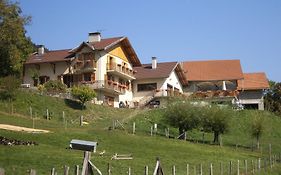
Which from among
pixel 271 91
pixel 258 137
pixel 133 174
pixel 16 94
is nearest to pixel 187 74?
pixel 271 91

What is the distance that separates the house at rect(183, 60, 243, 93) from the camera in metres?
82.4

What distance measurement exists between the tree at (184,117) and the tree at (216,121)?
100 cm

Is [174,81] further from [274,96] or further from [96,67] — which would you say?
[274,96]

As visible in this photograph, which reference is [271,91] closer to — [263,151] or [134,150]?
[263,151]

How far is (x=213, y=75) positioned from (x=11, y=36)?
55088 mm

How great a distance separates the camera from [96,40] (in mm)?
74125

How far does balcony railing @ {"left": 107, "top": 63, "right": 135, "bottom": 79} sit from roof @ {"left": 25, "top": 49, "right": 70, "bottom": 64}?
20.5 feet

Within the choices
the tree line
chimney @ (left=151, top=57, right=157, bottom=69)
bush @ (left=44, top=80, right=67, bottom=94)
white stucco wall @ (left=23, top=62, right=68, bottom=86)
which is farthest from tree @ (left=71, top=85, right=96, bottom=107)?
chimney @ (left=151, top=57, right=157, bottom=69)

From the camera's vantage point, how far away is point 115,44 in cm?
7206

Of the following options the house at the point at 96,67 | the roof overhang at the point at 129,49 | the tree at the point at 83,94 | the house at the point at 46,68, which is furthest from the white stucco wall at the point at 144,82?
the tree at the point at 83,94

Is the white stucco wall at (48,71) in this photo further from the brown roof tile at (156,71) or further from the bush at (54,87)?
the brown roof tile at (156,71)

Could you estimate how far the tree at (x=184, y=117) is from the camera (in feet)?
175

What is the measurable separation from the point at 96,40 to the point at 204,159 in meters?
40.4

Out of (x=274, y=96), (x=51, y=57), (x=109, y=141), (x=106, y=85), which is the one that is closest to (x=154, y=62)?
(x=106, y=85)
